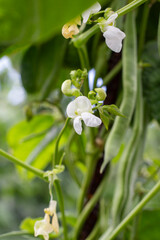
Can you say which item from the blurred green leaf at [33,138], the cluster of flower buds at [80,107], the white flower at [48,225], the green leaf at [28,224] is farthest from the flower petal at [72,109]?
the blurred green leaf at [33,138]

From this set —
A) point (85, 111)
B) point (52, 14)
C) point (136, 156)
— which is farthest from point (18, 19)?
point (136, 156)

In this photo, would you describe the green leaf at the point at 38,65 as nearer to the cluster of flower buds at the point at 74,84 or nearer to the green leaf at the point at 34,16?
the cluster of flower buds at the point at 74,84

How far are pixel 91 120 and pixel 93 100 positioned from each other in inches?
2.0

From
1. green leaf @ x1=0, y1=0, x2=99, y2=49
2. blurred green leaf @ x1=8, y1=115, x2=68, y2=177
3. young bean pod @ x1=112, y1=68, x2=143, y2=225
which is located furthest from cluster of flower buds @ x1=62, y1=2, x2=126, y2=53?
blurred green leaf @ x1=8, y1=115, x2=68, y2=177

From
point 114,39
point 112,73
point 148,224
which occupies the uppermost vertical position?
point 112,73

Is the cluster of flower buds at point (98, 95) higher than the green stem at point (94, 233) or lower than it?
higher

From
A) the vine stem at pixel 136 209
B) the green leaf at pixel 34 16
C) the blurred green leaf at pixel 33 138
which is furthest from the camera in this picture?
the blurred green leaf at pixel 33 138

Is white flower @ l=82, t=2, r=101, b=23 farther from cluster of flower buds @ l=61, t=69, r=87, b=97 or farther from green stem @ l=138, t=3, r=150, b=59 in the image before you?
green stem @ l=138, t=3, r=150, b=59

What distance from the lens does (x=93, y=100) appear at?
0.35 meters

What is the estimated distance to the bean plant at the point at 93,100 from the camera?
0.31m

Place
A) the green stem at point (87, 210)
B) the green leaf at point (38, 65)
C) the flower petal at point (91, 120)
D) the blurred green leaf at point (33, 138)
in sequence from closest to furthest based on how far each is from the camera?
1. the flower petal at point (91, 120)
2. the green stem at point (87, 210)
3. the green leaf at point (38, 65)
4. the blurred green leaf at point (33, 138)

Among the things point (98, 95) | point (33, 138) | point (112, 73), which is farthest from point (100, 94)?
point (33, 138)

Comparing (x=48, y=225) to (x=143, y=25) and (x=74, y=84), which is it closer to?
(x=74, y=84)

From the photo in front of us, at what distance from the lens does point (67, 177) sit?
2.74 metres
